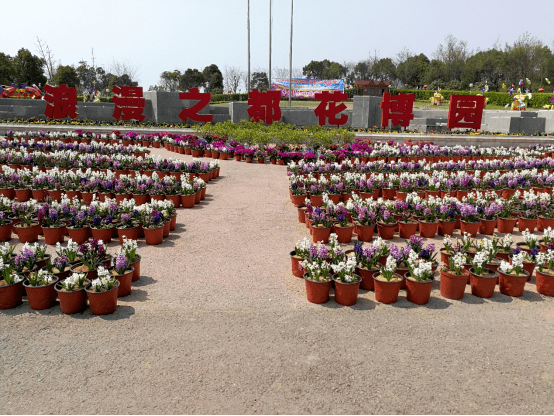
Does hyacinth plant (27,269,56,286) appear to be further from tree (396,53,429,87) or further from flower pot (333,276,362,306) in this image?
tree (396,53,429,87)

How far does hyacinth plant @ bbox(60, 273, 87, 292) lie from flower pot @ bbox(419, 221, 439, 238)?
218 inches

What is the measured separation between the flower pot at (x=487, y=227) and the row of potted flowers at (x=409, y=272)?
2.08 m

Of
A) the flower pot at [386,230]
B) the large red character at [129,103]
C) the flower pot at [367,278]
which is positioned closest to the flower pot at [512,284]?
the flower pot at [367,278]

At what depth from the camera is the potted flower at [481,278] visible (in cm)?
539

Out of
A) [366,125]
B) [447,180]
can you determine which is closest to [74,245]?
[447,180]

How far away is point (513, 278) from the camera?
5.42 metres

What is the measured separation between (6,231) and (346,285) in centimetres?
584

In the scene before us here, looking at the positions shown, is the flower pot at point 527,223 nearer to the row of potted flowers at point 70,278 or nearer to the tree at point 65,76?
the row of potted flowers at point 70,278

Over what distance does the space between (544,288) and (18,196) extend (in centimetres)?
1034

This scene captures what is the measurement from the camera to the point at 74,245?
5.68 meters

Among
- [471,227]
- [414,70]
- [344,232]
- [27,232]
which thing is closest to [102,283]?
[27,232]

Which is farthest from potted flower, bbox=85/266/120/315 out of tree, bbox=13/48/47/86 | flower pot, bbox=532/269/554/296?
tree, bbox=13/48/47/86

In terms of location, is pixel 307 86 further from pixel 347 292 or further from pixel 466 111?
pixel 347 292

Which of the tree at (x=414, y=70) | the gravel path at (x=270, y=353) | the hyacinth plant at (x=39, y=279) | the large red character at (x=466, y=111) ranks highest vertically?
the tree at (x=414, y=70)
